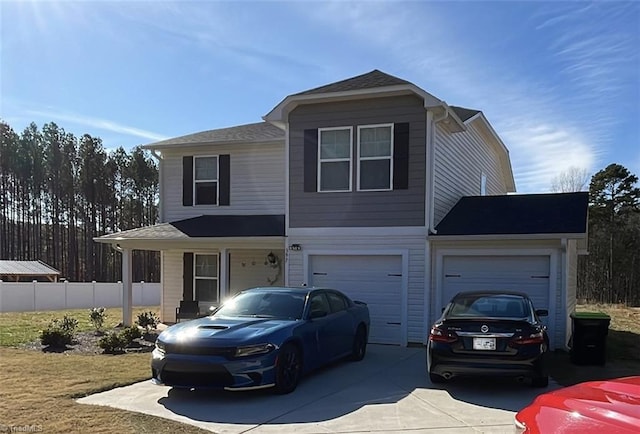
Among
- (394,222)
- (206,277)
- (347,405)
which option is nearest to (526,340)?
(347,405)

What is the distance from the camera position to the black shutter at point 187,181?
1591 centimetres

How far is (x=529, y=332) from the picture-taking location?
7.13 meters

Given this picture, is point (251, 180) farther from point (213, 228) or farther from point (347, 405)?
point (347, 405)

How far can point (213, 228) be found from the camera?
14.3 metres

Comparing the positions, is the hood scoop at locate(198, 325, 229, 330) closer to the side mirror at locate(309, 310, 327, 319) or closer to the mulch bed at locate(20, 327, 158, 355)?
the side mirror at locate(309, 310, 327, 319)

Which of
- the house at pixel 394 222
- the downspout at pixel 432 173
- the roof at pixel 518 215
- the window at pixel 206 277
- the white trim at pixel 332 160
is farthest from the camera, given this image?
the window at pixel 206 277

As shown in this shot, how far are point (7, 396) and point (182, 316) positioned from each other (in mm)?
7800

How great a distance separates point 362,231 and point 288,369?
17.4 feet

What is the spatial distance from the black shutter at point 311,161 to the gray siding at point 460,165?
2739 mm

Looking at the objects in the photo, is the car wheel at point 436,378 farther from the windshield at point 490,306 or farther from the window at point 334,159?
→ the window at point 334,159

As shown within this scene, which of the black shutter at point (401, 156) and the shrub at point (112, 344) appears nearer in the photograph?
the shrub at point (112, 344)

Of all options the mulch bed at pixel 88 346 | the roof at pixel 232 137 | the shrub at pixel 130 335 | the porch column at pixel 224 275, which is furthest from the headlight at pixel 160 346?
the roof at pixel 232 137

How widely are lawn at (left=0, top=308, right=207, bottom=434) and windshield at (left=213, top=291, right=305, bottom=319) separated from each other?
1668 millimetres

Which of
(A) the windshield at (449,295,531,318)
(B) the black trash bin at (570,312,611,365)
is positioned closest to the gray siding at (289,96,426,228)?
(A) the windshield at (449,295,531,318)
